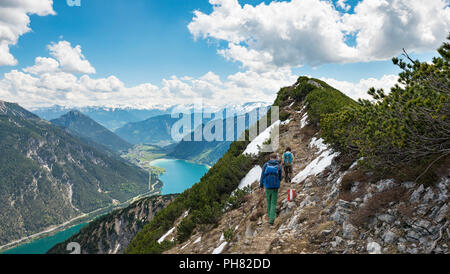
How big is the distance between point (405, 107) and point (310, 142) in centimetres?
1308

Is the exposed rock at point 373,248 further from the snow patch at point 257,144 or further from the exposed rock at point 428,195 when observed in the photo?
the snow patch at point 257,144

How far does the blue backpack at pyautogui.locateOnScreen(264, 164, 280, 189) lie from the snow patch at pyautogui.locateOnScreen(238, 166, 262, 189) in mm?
8161

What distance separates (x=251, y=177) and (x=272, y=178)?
9330 millimetres

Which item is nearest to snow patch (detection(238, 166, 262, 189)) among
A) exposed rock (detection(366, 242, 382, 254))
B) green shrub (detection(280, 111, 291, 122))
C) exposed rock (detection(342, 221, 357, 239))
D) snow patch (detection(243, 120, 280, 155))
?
snow patch (detection(243, 120, 280, 155))

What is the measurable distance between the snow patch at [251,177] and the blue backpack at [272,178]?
8.16 metres

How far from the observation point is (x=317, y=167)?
13.9 metres

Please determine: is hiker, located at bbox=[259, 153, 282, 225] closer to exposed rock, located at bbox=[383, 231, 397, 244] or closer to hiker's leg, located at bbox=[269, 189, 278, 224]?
hiker's leg, located at bbox=[269, 189, 278, 224]

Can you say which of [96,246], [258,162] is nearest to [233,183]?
[258,162]

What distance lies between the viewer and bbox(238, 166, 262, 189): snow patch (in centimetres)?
1895

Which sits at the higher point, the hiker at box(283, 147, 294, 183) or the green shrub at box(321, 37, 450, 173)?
the green shrub at box(321, 37, 450, 173)

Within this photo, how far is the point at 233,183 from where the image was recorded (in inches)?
817

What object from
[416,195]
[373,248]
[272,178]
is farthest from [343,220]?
[272,178]

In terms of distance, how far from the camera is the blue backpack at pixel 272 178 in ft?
34.1
